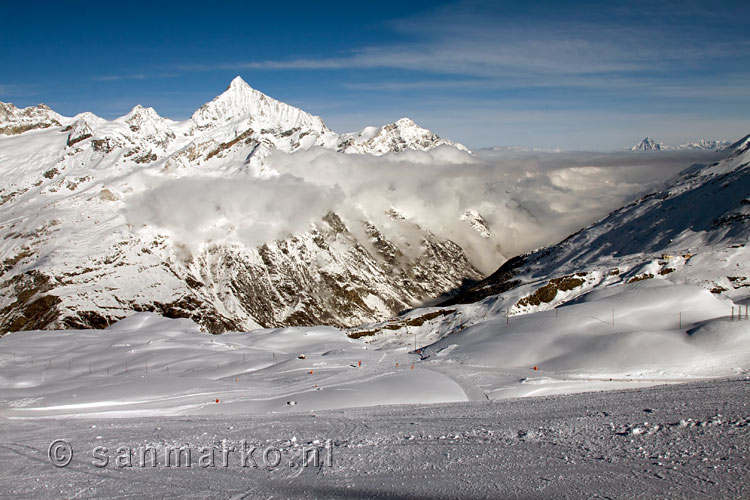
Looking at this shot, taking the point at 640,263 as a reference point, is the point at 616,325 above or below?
below

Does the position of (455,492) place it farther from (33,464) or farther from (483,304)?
(483,304)

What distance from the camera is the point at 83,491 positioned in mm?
13477

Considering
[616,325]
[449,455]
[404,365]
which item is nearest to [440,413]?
[449,455]

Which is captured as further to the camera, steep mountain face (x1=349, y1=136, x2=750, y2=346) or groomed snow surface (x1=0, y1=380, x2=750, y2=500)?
steep mountain face (x1=349, y1=136, x2=750, y2=346)

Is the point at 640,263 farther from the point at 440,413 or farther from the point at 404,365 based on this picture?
the point at 440,413

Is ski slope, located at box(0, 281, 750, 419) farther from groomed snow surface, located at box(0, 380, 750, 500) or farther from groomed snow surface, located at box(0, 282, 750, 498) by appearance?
groomed snow surface, located at box(0, 380, 750, 500)

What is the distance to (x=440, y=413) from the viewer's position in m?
22.2

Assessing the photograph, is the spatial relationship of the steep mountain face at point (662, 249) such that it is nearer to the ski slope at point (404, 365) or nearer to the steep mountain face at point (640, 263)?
the steep mountain face at point (640, 263)

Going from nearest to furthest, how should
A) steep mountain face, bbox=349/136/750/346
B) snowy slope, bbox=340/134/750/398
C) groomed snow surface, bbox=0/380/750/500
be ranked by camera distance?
groomed snow surface, bbox=0/380/750/500, snowy slope, bbox=340/134/750/398, steep mountain face, bbox=349/136/750/346

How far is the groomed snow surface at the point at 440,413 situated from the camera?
12.6m

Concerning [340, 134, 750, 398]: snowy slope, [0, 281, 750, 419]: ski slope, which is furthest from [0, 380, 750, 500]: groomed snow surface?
[340, 134, 750, 398]: snowy slope

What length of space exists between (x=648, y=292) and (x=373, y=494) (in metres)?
51.3

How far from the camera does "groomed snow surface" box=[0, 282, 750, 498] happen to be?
12625mm

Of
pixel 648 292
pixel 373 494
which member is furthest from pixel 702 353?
pixel 373 494
